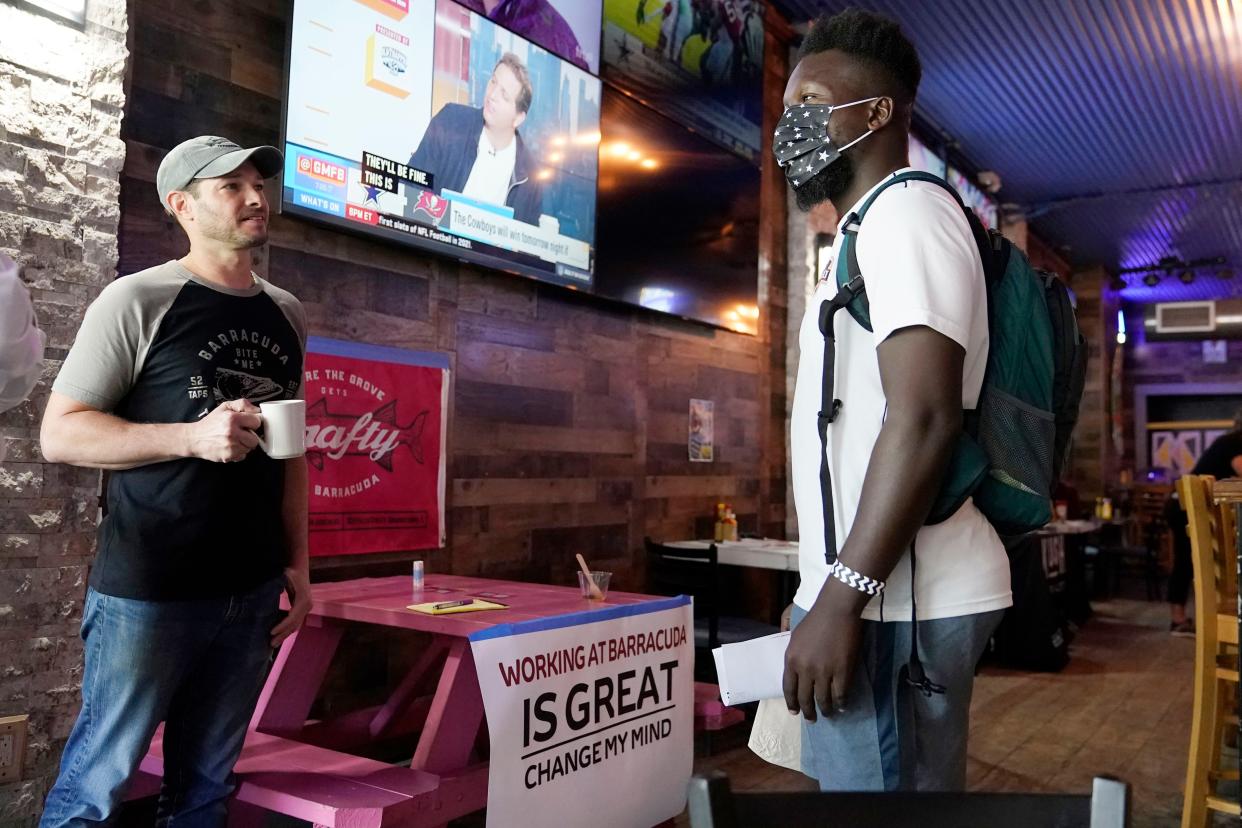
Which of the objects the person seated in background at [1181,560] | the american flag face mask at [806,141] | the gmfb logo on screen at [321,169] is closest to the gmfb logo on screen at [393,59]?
the gmfb logo on screen at [321,169]

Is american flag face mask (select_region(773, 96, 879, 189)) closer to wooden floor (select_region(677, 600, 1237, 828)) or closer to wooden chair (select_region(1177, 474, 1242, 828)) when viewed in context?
wooden floor (select_region(677, 600, 1237, 828))

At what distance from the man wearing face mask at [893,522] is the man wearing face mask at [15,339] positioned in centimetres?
146

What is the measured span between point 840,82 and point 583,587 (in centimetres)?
185

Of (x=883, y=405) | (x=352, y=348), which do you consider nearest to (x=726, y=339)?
(x=352, y=348)

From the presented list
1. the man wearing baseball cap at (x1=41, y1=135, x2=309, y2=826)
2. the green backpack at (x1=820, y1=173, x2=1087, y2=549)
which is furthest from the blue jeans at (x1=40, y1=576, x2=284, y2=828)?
the green backpack at (x1=820, y1=173, x2=1087, y2=549)

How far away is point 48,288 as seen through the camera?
2.42m

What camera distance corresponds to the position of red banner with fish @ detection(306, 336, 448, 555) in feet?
10.2

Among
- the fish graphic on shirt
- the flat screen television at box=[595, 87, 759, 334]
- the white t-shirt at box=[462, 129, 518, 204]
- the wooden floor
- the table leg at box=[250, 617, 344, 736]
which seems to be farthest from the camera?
the flat screen television at box=[595, 87, 759, 334]

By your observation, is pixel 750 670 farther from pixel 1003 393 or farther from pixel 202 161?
pixel 202 161

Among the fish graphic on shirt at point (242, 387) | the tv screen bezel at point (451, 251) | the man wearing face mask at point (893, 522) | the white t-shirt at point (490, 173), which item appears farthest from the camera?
the white t-shirt at point (490, 173)

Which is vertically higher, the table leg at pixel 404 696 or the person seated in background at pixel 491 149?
the person seated in background at pixel 491 149

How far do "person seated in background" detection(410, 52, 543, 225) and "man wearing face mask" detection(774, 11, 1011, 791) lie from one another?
8.12ft

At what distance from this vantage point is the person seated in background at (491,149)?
3467 millimetres

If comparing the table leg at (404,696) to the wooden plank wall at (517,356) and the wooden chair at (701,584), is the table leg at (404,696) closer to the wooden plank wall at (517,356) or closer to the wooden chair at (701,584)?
the wooden plank wall at (517,356)
